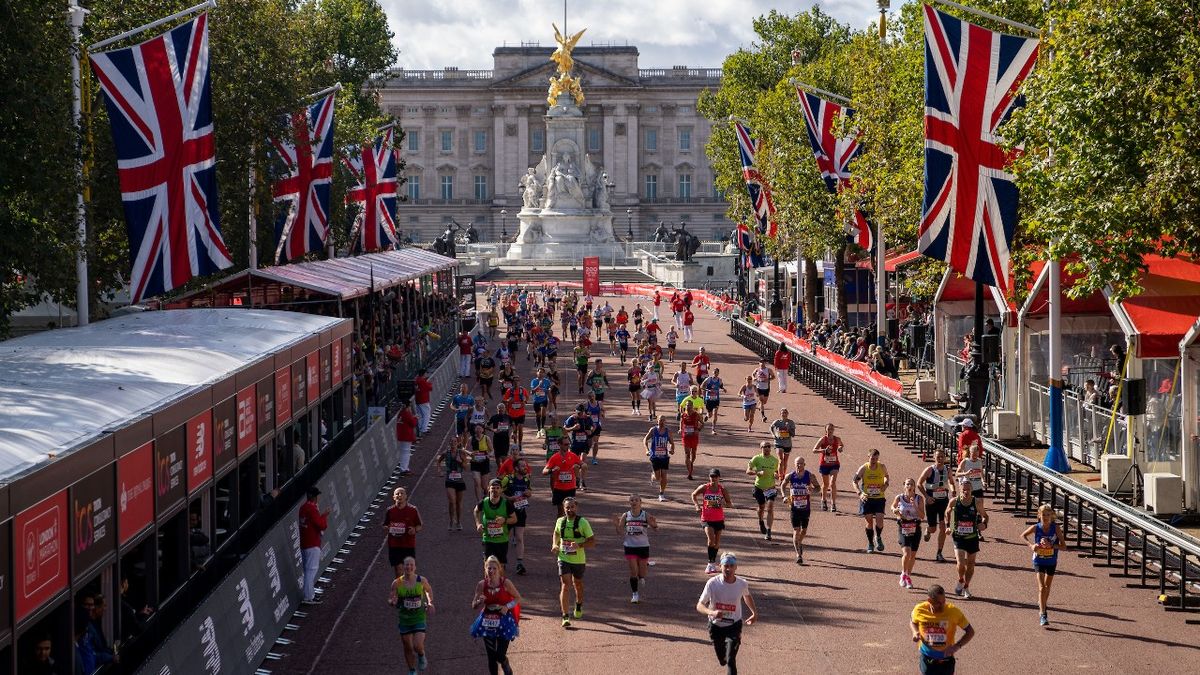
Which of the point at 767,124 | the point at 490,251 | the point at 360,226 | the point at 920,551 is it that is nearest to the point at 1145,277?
the point at 920,551

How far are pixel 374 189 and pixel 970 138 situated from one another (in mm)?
28472

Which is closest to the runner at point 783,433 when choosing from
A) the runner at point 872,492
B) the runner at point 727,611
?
the runner at point 872,492

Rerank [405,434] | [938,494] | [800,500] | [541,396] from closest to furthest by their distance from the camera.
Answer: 1. [800,500]
2. [938,494]
3. [405,434]
4. [541,396]

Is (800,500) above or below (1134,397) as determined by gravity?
below

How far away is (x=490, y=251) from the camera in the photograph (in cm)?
13300

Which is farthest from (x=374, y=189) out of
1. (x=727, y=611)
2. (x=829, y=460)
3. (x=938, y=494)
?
(x=727, y=611)

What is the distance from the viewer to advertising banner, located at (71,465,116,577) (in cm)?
1377

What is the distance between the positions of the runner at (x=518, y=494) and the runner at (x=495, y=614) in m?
5.60

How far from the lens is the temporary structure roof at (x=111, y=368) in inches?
536

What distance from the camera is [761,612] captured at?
2034 centimetres

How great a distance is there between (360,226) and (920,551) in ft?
122

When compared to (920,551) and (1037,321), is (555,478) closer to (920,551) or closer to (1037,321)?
(920,551)

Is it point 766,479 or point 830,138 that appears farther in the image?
point 830,138

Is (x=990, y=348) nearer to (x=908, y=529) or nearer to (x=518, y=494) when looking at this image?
(x=908, y=529)
